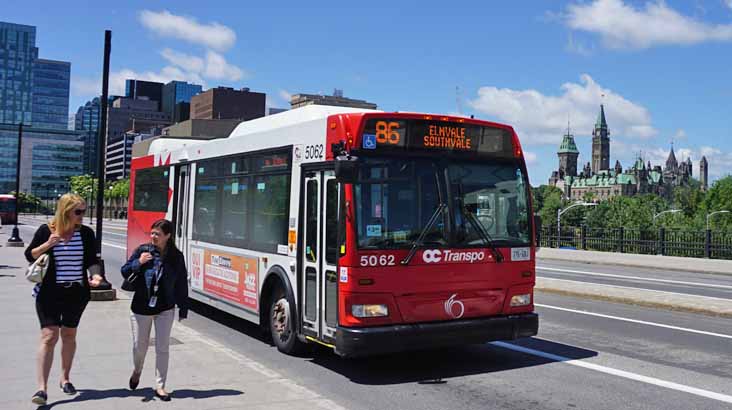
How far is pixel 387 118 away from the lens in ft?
26.1

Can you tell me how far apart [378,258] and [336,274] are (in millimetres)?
509

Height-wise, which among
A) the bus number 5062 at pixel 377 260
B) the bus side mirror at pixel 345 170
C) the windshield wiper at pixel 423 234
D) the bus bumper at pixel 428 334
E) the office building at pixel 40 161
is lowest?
the bus bumper at pixel 428 334

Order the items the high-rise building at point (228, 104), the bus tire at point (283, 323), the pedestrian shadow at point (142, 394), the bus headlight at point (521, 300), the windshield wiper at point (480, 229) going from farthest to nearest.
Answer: the high-rise building at point (228, 104) < the bus tire at point (283, 323) < the bus headlight at point (521, 300) < the windshield wiper at point (480, 229) < the pedestrian shadow at point (142, 394)

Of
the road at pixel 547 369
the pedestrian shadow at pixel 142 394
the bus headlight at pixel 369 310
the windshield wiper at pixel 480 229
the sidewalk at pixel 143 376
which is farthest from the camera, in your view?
the windshield wiper at pixel 480 229

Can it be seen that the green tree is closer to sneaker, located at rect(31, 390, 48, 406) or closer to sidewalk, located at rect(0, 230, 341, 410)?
sidewalk, located at rect(0, 230, 341, 410)

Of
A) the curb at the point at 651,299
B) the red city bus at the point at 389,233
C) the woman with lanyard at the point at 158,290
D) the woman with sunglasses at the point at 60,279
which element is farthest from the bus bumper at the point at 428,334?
the curb at the point at 651,299

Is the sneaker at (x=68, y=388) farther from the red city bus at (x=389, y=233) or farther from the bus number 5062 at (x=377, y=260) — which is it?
the bus number 5062 at (x=377, y=260)

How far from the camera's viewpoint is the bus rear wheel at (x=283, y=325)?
8.73m

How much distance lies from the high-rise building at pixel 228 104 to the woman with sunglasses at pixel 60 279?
6148 inches

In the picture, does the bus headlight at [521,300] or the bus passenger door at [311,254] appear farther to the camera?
the bus headlight at [521,300]

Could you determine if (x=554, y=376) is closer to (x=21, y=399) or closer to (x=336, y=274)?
(x=336, y=274)

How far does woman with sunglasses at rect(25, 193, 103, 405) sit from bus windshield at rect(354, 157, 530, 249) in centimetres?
280

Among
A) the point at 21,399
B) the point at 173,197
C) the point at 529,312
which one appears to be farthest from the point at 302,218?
the point at 173,197

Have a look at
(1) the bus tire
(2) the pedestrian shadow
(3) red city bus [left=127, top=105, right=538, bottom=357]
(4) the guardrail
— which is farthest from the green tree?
(2) the pedestrian shadow
